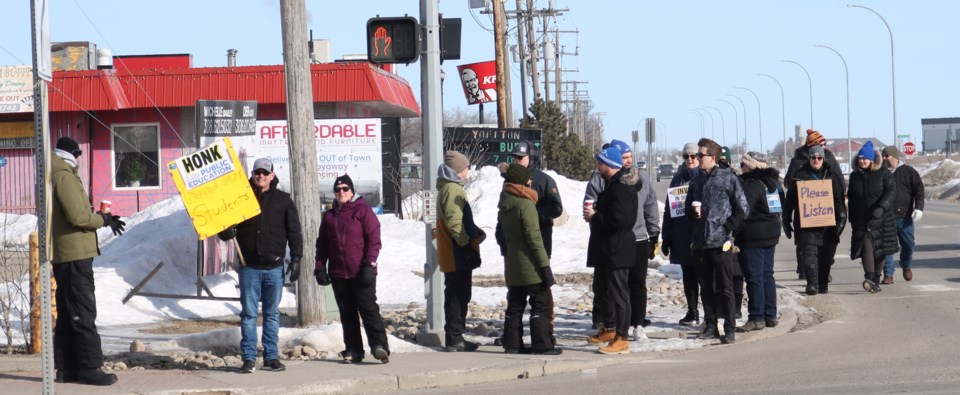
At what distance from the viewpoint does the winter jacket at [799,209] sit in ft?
52.2

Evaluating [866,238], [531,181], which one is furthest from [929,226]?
[531,181]

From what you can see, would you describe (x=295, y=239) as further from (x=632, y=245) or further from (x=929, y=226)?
(x=929, y=226)

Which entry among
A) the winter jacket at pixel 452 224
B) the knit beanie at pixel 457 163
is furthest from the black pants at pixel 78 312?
the knit beanie at pixel 457 163

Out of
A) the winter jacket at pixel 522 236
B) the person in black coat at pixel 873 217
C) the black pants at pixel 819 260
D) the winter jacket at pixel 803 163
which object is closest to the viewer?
the winter jacket at pixel 522 236

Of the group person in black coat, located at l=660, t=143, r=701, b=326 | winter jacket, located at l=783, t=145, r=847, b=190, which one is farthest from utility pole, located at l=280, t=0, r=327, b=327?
winter jacket, located at l=783, t=145, r=847, b=190

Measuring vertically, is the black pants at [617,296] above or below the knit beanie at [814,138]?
below

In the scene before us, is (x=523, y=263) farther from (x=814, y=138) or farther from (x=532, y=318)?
(x=814, y=138)

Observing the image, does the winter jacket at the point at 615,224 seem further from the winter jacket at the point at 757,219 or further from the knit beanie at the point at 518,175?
the winter jacket at the point at 757,219

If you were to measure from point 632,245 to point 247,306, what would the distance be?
3.46 metres

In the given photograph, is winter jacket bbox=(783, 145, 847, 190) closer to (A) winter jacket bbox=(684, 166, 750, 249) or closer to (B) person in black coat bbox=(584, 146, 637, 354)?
(A) winter jacket bbox=(684, 166, 750, 249)

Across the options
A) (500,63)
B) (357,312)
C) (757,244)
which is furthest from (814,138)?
(500,63)

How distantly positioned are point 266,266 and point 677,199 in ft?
15.5

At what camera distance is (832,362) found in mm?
10422

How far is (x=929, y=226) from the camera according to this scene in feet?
102
